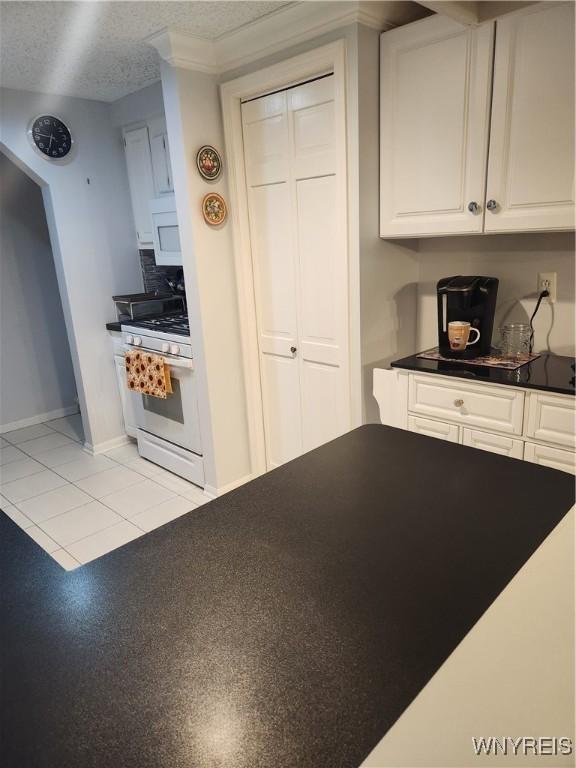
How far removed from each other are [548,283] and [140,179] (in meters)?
2.58

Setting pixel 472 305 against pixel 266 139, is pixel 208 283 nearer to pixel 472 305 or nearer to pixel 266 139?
pixel 266 139

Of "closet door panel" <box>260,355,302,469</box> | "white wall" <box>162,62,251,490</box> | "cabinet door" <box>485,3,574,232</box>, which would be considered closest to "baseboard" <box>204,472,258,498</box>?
"white wall" <box>162,62,251,490</box>

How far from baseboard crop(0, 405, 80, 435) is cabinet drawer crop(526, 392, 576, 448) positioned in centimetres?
392

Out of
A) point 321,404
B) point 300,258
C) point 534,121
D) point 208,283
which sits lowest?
point 321,404

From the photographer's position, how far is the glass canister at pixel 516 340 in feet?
7.29

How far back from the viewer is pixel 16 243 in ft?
13.3

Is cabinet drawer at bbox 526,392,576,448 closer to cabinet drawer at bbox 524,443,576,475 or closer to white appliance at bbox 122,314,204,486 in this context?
cabinet drawer at bbox 524,443,576,475

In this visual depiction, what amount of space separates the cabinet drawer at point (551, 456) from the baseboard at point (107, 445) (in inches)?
113

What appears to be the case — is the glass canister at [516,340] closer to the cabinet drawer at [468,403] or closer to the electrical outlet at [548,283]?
the electrical outlet at [548,283]

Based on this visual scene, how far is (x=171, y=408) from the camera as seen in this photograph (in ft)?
10.4

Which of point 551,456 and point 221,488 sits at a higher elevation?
point 551,456

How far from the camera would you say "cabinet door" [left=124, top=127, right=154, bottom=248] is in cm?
329

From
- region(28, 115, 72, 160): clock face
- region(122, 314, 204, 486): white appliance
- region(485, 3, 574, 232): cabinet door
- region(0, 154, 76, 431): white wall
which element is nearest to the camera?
region(485, 3, 574, 232): cabinet door

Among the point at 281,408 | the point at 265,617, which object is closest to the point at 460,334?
the point at 281,408
